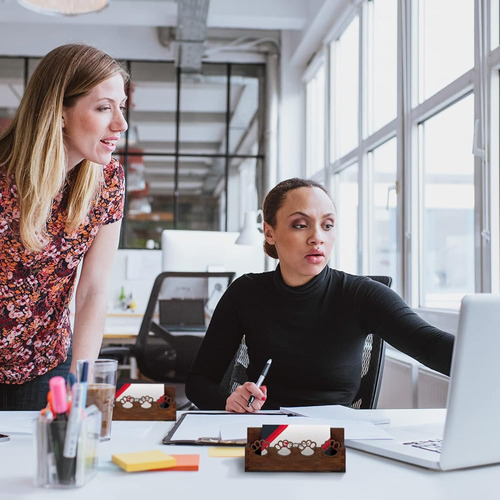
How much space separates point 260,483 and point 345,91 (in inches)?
194

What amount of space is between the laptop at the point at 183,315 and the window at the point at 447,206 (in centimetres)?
124

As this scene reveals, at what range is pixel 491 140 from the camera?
9.14ft

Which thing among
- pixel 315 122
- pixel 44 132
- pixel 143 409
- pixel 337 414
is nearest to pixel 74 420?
pixel 143 409

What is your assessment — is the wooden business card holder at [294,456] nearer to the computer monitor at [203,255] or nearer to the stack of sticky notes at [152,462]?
the stack of sticky notes at [152,462]

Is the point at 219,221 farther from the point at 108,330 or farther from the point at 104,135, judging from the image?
the point at 104,135

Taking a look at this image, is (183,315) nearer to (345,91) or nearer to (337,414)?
(337,414)

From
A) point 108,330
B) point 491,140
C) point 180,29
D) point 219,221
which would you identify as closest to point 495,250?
point 491,140

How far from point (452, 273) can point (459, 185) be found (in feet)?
1.50

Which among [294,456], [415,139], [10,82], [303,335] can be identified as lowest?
[294,456]

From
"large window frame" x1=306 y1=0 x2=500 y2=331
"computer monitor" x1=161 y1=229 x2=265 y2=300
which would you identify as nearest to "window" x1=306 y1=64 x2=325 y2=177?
"large window frame" x1=306 y1=0 x2=500 y2=331

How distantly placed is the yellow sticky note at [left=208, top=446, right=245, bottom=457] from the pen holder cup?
0.24 meters

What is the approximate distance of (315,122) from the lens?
21.7ft

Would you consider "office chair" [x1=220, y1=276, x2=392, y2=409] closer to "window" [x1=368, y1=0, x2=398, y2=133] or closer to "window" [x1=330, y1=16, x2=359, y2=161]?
"window" [x1=368, y1=0, x2=398, y2=133]

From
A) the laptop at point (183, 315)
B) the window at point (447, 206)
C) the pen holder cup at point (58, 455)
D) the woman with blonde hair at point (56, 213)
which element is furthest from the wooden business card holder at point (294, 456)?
the laptop at point (183, 315)
